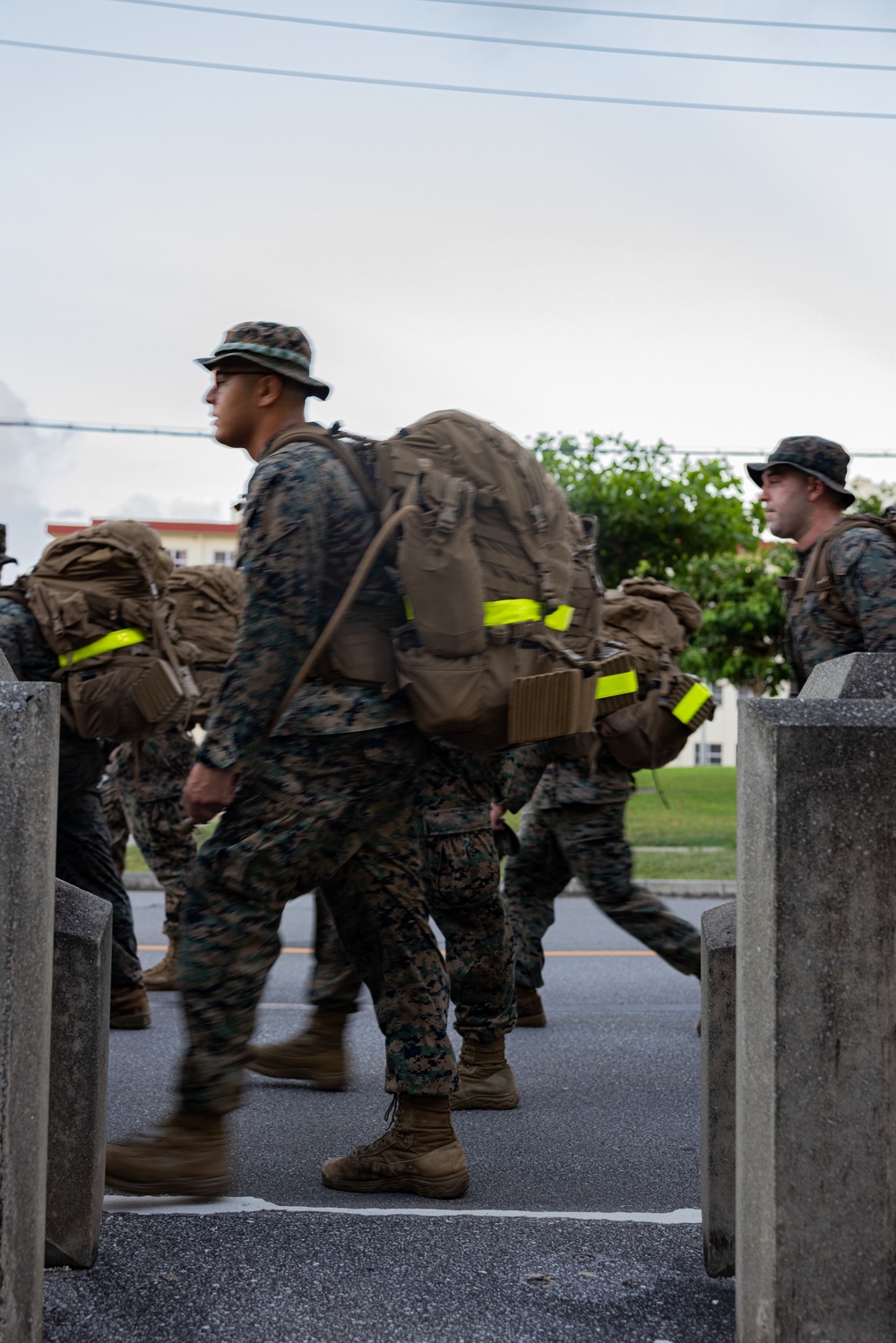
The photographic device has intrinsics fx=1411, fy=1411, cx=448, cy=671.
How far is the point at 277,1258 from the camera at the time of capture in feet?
10.0

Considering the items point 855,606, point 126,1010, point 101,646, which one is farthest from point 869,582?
point 126,1010

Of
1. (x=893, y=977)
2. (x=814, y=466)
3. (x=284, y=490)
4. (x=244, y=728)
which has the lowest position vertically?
(x=893, y=977)

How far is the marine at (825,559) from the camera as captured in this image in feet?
14.0

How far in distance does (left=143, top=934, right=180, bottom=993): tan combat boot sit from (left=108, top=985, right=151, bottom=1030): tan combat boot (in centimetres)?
88

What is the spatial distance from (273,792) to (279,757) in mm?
86

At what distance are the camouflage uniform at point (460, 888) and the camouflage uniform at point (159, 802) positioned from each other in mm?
2476

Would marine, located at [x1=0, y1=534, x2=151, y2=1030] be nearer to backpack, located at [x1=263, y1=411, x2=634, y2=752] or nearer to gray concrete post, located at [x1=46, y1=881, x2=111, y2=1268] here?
backpack, located at [x1=263, y1=411, x2=634, y2=752]

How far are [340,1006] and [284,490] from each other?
1.90 m

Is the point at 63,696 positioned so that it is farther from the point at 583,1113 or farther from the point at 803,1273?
the point at 803,1273

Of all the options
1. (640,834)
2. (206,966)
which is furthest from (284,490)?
(640,834)

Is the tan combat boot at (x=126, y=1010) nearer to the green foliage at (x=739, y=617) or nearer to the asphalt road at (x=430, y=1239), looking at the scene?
the asphalt road at (x=430, y=1239)

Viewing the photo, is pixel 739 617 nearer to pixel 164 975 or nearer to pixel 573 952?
pixel 573 952

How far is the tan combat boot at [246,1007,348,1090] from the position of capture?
443 cm

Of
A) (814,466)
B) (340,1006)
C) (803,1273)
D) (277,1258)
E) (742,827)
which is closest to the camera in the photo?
(803,1273)
